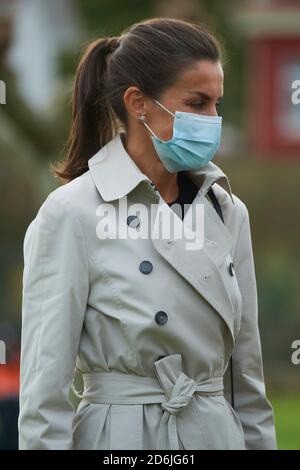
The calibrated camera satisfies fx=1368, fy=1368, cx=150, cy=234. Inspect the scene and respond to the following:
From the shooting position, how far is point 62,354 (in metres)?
3.99

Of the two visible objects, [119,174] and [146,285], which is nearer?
[146,285]

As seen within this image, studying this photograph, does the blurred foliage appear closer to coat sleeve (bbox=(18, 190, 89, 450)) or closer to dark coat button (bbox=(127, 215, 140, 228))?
dark coat button (bbox=(127, 215, 140, 228))

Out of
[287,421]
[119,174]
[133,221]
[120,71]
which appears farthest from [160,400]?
[287,421]

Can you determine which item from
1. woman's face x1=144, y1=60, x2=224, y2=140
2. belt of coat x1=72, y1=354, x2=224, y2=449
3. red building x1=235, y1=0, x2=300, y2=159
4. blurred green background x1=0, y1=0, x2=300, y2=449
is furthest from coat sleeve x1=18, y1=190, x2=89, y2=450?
red building x1=235, y1=0, x2=300, y2=159

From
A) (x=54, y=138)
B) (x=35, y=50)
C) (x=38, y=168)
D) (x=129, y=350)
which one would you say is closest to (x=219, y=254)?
(x=129, y=350)

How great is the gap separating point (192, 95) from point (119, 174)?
0.33 m

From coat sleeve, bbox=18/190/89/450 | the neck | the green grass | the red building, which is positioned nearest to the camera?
coat sleeve, bbox=18/190/89/450

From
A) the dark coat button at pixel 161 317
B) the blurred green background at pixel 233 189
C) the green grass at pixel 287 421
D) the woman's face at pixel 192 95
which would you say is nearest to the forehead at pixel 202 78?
the woman's face at pixel 192 95

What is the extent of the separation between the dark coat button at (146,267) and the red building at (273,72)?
26.1m

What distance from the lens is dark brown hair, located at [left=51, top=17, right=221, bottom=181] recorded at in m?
4.21

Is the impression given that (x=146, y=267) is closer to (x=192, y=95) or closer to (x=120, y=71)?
Result: (x=192, y=95)

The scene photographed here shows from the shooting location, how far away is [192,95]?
13.7ft

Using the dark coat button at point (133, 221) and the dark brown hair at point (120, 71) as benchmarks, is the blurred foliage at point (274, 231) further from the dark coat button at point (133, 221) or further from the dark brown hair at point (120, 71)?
the dark coat button at point (133, 221)

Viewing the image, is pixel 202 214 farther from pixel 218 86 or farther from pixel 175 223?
pixel 218 86
